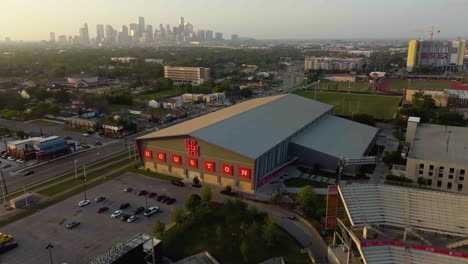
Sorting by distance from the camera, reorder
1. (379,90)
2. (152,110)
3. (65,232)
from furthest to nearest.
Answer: (379,90) < (152,110) < (65,232)

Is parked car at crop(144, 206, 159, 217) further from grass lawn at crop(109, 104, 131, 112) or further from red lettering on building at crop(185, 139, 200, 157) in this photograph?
grass lawn at crop(109, 104, 131, 112)

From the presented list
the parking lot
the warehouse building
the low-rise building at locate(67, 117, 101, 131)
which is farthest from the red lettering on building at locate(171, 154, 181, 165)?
the low-rise building at locate(67, 117, 101, 131)

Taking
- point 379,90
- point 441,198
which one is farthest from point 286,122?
point 379,90

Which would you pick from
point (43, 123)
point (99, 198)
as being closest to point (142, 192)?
point (99, 198)

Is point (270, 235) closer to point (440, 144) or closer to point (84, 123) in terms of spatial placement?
point (440, 144)

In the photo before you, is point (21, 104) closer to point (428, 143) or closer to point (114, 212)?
point (114, 212)

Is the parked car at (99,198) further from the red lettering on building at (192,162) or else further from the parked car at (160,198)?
the red lettering on building at (192,162)

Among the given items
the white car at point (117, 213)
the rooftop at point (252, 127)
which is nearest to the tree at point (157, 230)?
the white car at point (117, 213)
